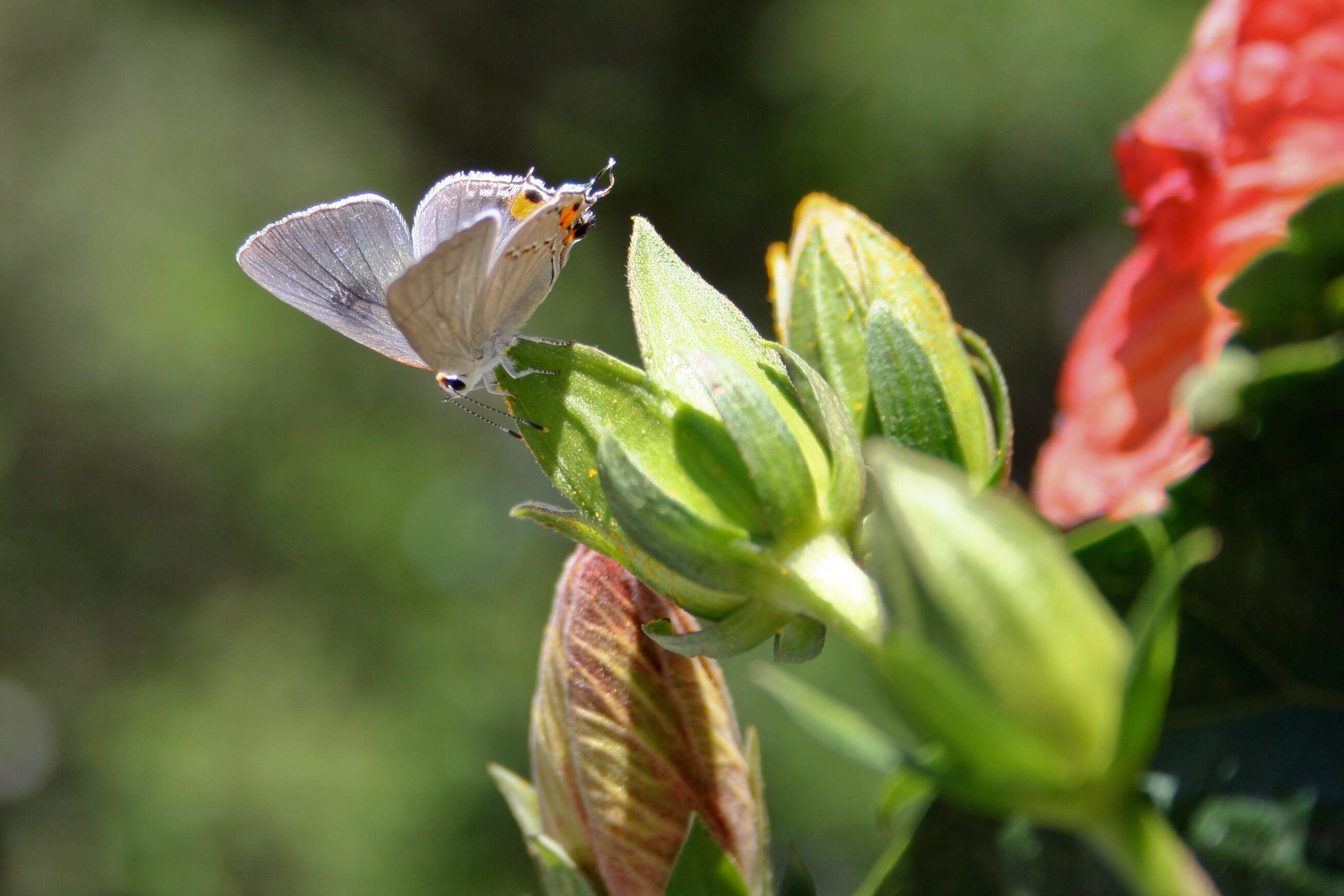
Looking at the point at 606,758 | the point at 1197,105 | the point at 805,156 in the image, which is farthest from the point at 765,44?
the point at 606,758

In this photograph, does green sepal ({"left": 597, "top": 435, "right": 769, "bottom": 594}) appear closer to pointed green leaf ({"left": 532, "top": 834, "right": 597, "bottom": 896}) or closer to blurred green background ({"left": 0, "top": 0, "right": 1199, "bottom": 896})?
pointed green leaf ({"left": 532, "top": 834, "right": 597, "bottom": 896})

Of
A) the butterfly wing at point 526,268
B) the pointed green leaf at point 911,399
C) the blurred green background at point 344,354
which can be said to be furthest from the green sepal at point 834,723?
the blurred green background at point 344,354

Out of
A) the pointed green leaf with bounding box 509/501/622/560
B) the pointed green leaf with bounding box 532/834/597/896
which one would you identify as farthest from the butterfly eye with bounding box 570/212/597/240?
the pointed green leaf with bounding box 532/834/597/896

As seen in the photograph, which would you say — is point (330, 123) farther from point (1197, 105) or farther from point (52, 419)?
point (1197, 105)

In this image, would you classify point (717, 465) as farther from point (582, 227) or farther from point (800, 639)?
point (582, 227)

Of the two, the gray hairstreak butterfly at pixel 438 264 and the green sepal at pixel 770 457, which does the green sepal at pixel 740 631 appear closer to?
→ the green sepal at pixel 770 457

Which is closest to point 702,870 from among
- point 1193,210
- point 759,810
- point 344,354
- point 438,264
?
point 759,810
